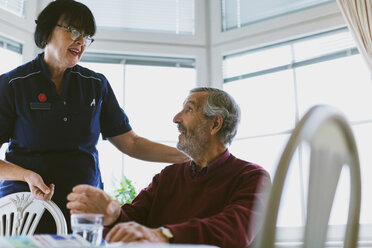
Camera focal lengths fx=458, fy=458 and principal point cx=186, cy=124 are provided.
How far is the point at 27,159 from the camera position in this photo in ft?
6.17

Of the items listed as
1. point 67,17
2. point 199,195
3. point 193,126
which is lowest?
point 199,195

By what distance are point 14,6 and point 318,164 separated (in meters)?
2.77

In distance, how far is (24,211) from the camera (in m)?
1.75

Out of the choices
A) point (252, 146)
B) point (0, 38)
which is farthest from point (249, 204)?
point (0, 38)

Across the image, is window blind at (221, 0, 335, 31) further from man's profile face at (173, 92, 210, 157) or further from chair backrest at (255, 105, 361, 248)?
chair backrest at (255, 105, 361, 248)

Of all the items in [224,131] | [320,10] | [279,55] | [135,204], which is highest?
[320,10]

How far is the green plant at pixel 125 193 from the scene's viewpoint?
9.52ft

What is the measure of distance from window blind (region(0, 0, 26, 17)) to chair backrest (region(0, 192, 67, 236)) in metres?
1.60

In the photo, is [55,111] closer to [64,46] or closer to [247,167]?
[64,46]

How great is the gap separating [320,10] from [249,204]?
186 cm

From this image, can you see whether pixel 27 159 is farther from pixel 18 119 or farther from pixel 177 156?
pixel 177 156

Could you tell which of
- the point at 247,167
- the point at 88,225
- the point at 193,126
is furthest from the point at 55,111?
the point at 88,225

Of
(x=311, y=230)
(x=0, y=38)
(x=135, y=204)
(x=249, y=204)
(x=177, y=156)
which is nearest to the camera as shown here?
(x=311, y=230)

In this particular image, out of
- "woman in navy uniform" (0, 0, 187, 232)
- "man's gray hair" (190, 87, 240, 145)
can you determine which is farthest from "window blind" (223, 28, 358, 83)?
"woman in navy uniform" (0, 0, 187, 232)
